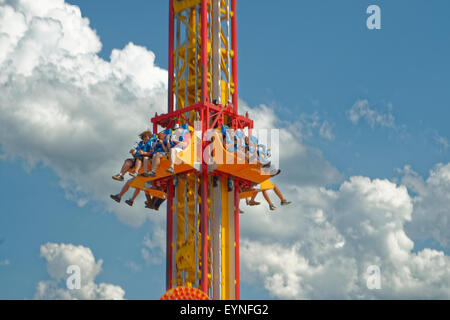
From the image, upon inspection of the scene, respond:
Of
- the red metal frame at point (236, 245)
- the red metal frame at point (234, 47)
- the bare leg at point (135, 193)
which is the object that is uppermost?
the red metal frame at point (234, 47)

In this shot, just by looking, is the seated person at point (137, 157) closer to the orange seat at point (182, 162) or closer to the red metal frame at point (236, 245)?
the orange seat at point (182, 162)

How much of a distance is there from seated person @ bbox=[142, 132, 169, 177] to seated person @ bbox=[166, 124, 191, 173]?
277 mm

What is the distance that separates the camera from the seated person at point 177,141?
35000mm

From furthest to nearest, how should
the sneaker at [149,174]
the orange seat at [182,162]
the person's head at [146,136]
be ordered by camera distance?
the person's head at [146,136] < the orange seat at [182,162] < the sneaker at [149,174]

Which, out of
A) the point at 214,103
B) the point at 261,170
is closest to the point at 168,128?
the point at 214,103

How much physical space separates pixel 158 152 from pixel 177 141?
0.94 meters

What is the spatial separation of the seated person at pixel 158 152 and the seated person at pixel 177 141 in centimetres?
28

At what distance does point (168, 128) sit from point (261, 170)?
4720 mm

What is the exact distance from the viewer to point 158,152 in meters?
35.5

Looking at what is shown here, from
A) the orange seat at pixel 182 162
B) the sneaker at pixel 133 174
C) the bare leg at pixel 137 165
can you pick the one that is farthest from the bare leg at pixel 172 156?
the sneaker at pixel 133 174

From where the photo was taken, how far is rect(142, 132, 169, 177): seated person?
115 feet
